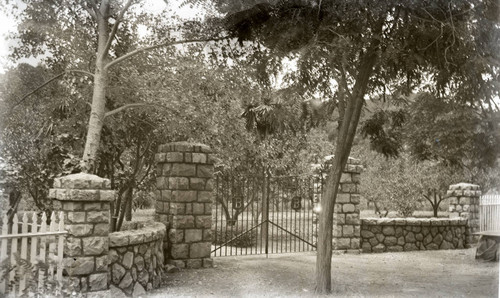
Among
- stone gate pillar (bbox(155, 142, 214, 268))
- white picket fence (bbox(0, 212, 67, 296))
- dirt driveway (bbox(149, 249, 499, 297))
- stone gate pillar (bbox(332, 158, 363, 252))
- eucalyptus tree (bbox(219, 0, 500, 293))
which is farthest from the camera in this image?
stone gate pillar (bbox(332, 158, 363, 252))

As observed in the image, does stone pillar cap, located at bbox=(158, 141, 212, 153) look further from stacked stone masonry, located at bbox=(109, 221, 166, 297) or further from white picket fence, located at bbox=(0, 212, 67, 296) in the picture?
white picket fence, located at bbox=(0, 212, 67, 296)

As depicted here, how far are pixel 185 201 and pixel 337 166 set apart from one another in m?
3.01

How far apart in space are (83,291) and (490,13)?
6.49m

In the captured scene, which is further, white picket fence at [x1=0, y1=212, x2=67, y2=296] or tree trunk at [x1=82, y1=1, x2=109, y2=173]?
tree trunk at [x1=82, y1=1, x2=109, y2=173]

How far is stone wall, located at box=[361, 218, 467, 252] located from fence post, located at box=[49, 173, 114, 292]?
707cm

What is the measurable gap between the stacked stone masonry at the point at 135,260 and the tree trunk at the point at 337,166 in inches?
97.0

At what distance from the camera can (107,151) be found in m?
8.77

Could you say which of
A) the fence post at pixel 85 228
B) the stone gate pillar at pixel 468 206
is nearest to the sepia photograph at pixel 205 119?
the fence post at pixel 85 228

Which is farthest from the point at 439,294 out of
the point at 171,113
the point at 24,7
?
the point at 24,7

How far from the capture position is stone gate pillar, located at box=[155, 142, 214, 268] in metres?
8.22

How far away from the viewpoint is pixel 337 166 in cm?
675

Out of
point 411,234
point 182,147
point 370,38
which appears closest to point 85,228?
point 182,147

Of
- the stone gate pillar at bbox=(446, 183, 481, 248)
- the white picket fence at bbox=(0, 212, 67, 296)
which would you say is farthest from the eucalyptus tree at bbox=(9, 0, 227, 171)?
the stone gate pillar at bbox=(446, 183, 481, 248)

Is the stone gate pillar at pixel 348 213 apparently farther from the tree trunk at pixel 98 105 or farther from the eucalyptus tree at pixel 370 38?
the tree trunk at pixel 98 105
